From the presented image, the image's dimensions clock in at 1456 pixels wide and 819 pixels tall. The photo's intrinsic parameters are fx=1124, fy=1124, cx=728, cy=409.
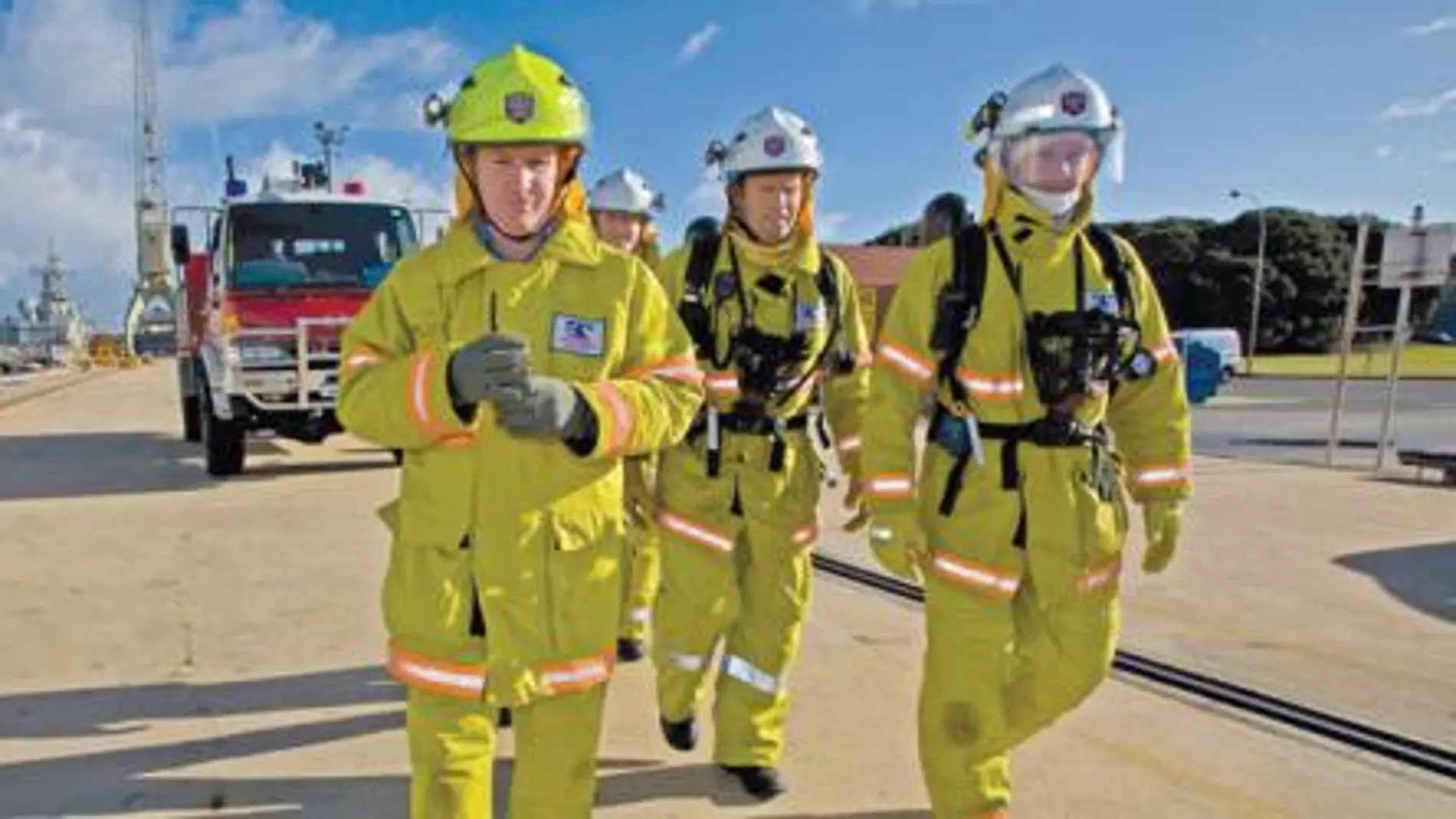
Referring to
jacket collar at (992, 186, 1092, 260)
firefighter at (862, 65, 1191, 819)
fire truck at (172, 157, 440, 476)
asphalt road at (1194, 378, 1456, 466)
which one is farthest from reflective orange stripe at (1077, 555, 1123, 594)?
asphalt road at (1194, 378, 1456, 466)

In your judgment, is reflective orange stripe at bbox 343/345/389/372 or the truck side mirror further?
the truck side mirror

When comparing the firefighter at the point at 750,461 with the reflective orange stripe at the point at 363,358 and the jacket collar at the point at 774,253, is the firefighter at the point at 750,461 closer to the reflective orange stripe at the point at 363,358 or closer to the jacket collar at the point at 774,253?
the jacket collar at the point at 774,253

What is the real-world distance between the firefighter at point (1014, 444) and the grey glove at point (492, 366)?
1.26m

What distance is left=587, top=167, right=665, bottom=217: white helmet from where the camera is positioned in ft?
18.8

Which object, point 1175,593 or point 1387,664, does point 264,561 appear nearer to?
point 1175,593

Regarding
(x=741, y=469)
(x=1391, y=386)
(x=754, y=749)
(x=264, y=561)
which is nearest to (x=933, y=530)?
(x=741, y=469)

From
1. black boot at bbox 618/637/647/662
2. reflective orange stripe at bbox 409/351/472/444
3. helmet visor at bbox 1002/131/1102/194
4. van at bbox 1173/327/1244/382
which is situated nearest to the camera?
reflective orange stripe at bbox 409/351/472/444

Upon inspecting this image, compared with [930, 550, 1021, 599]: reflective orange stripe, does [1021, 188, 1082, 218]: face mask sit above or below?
above

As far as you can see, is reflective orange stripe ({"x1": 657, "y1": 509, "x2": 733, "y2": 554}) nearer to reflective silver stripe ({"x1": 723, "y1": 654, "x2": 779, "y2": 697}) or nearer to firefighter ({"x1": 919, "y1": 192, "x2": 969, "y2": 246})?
reflective silver stripe ({"x1": 723, "y1": 654, "x2": 779, "y2": 697})

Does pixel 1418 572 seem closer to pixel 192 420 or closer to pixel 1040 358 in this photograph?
pixel 1040 358

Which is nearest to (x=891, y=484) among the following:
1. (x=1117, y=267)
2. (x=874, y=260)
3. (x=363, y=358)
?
(x=1117, y=267)

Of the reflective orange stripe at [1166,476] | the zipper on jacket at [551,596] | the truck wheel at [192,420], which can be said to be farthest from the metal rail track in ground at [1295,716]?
the truck wheel at [192,420]

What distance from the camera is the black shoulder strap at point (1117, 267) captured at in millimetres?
2990

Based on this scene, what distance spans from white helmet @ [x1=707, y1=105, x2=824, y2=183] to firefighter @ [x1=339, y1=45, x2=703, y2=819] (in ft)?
4.29
